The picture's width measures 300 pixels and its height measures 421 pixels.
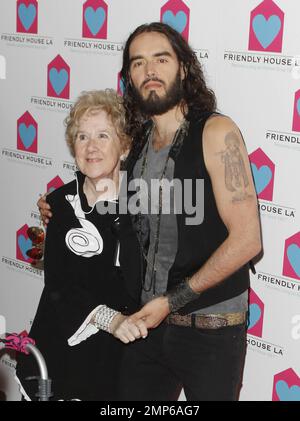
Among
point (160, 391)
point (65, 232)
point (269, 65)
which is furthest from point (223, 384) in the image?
point (269, 65)

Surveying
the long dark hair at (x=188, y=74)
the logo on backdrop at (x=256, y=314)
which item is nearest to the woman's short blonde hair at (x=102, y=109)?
the long dark hair at (x=188, y=74)

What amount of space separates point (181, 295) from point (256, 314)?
0.65 m

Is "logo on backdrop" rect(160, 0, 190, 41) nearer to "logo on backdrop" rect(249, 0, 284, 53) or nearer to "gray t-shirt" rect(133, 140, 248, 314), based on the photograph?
"logo on backdrop" rect(249, 0, 284, 53)

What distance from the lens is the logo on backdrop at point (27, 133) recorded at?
3.45 metres

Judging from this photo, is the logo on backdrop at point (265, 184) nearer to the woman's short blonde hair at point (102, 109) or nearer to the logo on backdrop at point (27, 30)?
the woman's short blonde hair at point (102, 109)

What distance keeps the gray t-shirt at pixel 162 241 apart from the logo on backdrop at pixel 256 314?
0.41m

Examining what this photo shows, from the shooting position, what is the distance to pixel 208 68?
2.62 meters

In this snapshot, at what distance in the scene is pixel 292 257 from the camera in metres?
2.51

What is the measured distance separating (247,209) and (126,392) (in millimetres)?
820

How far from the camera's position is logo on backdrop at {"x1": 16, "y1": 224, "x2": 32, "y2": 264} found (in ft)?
11.9

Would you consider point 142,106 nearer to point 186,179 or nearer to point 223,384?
point 186,179

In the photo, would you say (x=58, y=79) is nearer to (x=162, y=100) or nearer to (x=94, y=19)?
(x=94, y=19)

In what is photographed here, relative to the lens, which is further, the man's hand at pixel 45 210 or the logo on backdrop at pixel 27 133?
the logo on backdrop at pixel 27 133

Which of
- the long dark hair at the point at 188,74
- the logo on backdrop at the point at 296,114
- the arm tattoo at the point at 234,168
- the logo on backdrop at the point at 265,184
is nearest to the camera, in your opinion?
the arm tattoo at the point at 234,168
